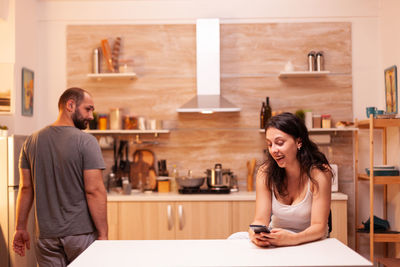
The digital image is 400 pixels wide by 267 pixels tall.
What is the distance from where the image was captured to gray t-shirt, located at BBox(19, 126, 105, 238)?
246 centimetres

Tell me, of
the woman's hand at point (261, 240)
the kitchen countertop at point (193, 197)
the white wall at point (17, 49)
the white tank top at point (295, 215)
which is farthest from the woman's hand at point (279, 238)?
the white wall at point (17, 49)

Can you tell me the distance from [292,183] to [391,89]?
2.39m

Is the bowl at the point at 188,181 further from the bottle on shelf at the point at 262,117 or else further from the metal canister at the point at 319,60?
the metal canister at the point at 319,60

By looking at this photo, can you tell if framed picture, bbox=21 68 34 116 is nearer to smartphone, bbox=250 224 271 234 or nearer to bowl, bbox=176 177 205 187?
bowl, bbox=176 177 205 187

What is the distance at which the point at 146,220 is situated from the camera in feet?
13.4

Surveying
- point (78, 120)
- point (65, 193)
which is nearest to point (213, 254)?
point (65, 193)

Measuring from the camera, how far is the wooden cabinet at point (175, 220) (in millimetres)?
4051

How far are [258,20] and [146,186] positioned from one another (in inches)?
84.3

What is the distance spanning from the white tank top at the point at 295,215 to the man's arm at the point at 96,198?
100cm

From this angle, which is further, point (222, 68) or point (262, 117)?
point (222, 68)

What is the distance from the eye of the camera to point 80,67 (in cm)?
468

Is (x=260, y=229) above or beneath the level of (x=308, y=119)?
beneath

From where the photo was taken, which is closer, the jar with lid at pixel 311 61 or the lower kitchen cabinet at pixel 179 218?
the lower kitchen cabinet at pixel 179 218

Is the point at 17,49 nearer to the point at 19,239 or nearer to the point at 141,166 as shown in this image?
the point at 141,166
